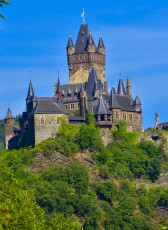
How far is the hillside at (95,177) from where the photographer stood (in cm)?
10262

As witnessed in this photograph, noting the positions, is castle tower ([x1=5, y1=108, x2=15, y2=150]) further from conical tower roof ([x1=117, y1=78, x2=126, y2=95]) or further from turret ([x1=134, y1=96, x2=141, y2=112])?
turret ([x1=134, y1=96, x2=141, y2=112])

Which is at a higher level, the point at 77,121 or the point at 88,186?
the point at 77,121

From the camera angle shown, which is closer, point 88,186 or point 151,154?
point 88,186

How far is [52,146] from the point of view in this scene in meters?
106

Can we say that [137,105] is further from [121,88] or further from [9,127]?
[9,127]

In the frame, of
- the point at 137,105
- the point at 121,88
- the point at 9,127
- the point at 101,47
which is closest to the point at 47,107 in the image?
the point at 9,127

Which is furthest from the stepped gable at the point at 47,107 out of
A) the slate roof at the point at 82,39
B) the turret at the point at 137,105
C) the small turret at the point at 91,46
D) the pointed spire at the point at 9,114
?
the slate roof at the point at 82,39

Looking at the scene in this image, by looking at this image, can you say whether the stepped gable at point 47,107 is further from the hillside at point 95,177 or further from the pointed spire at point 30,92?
the pointed spire at point 30,92

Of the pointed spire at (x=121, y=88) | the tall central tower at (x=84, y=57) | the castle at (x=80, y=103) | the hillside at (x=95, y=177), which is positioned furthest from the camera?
the tall central tower at (x=84, y=57)

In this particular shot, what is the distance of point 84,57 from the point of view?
121 metres

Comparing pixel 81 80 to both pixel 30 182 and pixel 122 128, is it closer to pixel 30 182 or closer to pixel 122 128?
pixel 122 128

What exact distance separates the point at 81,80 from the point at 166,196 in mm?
17709

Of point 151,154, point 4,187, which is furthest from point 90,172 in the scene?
point 4,187

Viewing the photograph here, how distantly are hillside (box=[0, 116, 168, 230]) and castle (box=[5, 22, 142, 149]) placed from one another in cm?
136
